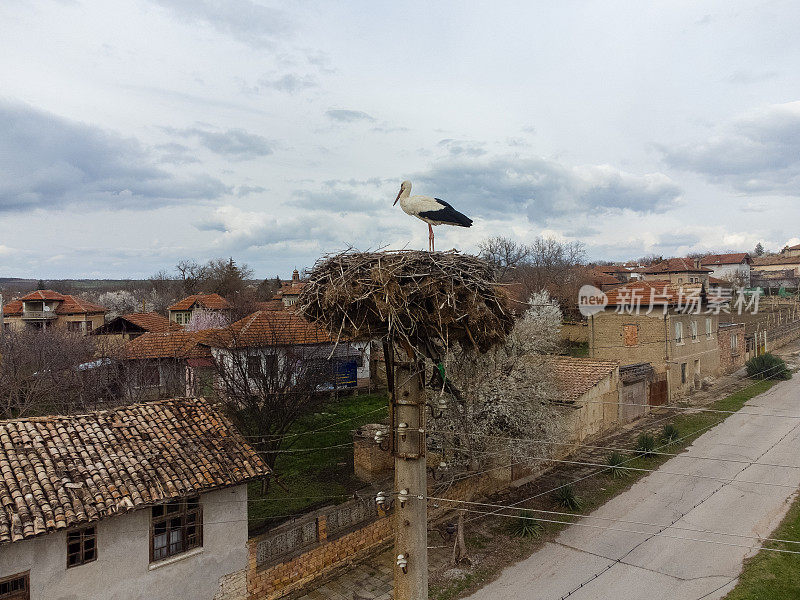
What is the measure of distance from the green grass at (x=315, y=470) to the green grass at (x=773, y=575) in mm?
9539

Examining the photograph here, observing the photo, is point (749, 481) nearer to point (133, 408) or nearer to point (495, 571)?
point (495, 571)

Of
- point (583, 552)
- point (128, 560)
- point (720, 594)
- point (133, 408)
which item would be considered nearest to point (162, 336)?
point (133, 408)

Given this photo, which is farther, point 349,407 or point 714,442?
point 349,407

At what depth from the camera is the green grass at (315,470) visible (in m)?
13.0

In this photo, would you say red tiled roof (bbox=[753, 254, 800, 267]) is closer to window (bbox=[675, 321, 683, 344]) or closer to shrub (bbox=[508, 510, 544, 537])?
window (bbox=[675, 321, 683, 344])

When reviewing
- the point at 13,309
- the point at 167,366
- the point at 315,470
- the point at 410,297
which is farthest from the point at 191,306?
the point at 410,297

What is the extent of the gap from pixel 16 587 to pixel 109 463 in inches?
79.5

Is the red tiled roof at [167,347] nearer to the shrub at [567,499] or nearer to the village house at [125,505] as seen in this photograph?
the village house at [125,505]

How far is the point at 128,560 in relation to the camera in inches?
323

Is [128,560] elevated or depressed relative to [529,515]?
elevated

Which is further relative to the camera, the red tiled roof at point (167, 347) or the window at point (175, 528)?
the red tiled roof at point (167, 347)

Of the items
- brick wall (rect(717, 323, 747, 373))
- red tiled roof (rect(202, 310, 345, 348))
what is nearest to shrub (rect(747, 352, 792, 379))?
brick wall (rect(717, 323, 747, 373))

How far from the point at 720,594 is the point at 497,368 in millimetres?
6751

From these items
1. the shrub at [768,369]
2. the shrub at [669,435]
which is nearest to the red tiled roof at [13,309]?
the shrub at [669,435]
